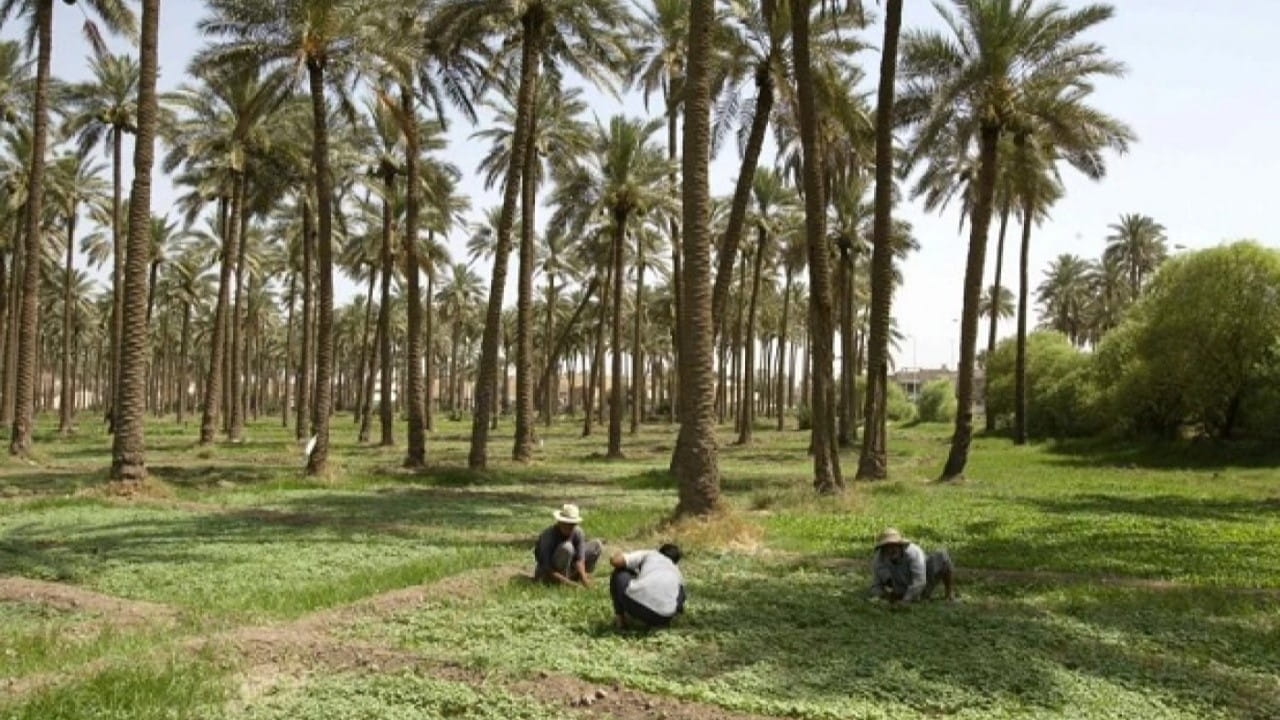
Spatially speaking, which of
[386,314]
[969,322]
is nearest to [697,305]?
[969,322]

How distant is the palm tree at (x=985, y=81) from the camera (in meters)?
27.3

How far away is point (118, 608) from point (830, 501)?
1342 centimetres

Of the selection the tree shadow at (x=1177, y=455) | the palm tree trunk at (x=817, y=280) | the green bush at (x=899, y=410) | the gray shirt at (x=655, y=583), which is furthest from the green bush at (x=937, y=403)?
the gray shirt at (x=655, y=583)

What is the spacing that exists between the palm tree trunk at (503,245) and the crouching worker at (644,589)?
18852 millimetres

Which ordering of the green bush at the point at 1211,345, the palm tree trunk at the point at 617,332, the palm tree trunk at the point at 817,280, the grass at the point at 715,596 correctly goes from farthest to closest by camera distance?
the palm tree trunk at the point at 617,332 → the green bush at the point at 1211,345 → the palm tree trunk at the point at 817,280 → the grass at the point at 715,596

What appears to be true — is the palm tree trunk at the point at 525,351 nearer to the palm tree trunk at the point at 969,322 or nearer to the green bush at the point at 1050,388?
the palm tree trunk at the point at 969,322

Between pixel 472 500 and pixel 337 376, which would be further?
pixel 337 376

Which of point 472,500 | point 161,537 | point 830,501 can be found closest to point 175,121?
point 472,500

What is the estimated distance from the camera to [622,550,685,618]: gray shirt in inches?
383

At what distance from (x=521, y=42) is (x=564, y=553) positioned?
23.2m

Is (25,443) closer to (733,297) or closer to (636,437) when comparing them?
(636,437)

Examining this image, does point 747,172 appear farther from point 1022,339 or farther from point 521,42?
point 1022,339

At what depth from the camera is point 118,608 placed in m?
11.0

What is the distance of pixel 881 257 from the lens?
2630cm
